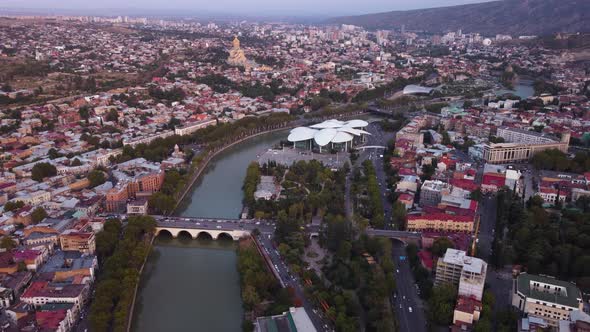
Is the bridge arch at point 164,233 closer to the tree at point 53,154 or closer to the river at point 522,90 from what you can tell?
the tree at point 53,154

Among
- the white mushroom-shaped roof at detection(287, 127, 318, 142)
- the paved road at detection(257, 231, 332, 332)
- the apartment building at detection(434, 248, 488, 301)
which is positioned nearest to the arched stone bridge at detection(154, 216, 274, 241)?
the paved road at detection(257, 231, 332, 332)

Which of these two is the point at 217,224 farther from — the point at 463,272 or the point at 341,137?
the point at 341,137

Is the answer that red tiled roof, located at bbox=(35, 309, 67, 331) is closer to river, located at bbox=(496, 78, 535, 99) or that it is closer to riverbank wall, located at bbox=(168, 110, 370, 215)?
riverbank wall, located at bbox=(168, 110, 370, 215)

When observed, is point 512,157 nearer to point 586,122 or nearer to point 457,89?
point 586,122

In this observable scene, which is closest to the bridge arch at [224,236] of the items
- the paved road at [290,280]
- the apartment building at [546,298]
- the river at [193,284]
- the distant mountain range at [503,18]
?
the river at [193,284]

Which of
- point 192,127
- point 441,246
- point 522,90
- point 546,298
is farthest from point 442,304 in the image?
point 522,90

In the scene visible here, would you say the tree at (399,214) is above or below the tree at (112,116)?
below
